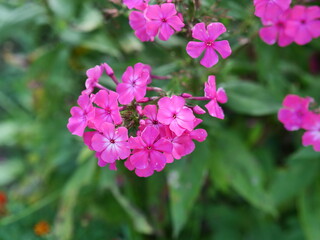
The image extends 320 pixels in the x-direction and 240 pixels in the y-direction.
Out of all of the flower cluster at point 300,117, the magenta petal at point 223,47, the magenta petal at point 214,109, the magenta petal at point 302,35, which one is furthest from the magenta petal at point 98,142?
the magenta petal at point 302,35

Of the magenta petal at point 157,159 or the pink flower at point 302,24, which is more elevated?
the pink flower at point 302,24

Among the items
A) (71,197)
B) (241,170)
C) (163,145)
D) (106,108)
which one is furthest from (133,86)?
(71,197)

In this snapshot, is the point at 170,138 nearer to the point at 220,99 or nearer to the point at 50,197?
the point at 220,99

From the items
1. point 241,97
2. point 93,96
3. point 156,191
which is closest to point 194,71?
point 241,97

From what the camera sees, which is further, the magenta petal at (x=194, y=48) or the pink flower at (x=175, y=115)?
the magenta petal at (x=194, y=48)

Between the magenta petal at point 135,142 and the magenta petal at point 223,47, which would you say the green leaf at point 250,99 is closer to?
the magenta petal at point 223,47

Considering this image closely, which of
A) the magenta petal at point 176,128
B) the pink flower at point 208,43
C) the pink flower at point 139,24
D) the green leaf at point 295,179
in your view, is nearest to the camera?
the magenta petal at point 176,128
